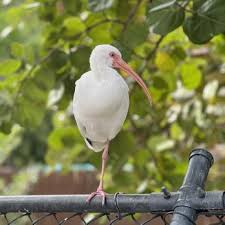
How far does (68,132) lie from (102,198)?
1.55 m

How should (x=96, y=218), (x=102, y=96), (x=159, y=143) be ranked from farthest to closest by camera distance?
(x=159, y=143) < (x=96, y=218) < (x=102, y=96)

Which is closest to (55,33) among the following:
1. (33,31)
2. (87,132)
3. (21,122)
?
(21,122)

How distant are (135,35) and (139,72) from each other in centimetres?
27

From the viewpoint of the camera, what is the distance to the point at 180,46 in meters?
2.84

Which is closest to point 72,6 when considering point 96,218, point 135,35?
point 135,35

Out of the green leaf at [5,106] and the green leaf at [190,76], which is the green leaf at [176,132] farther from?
the green leaf at [5,106]

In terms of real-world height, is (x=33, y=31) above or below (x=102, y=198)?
below

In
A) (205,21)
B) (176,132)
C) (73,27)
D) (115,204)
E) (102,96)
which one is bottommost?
(176,132)

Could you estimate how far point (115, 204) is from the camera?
53.9 inches

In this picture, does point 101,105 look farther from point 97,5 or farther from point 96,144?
point 97,5

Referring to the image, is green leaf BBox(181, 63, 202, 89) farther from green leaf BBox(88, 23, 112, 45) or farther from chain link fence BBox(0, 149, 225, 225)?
chain link fence BBox(0, 149, 225, 225)

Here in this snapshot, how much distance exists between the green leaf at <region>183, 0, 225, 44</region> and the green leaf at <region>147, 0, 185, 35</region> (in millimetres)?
38

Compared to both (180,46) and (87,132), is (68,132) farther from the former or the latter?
(87,132)

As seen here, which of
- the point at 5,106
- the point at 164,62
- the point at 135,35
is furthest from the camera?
the point at 164,62
